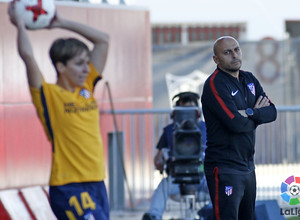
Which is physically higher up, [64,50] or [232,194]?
[64,50]

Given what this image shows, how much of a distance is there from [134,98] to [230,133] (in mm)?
6900

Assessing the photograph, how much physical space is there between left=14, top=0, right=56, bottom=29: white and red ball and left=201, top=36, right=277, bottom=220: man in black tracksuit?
167cm

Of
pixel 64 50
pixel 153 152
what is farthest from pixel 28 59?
pixel 153 152

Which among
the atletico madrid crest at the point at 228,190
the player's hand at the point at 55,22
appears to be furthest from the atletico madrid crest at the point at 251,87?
the player's hand at the point at 55,22

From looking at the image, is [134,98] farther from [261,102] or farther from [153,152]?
[261,102]

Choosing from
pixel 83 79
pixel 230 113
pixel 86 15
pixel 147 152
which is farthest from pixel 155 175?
pixel 83 79

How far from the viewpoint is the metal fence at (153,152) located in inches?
490

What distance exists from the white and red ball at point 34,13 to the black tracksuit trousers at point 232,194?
196 cm

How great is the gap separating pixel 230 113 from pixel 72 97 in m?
1.60

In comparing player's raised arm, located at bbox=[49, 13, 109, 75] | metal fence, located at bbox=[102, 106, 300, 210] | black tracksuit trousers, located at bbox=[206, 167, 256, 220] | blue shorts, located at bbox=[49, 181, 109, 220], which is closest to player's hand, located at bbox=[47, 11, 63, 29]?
player's raised arm, located at bbox=[49, 13, 109, 75]

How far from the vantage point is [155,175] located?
12984mm

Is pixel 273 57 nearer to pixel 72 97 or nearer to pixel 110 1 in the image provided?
pixel 110 1

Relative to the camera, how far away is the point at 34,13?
5.77 m

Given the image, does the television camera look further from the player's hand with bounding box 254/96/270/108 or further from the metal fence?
the metal fence
